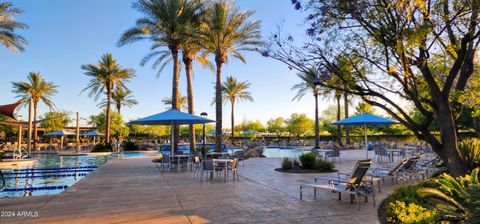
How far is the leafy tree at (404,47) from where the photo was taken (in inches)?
188

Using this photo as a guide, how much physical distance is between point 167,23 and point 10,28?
9816mm

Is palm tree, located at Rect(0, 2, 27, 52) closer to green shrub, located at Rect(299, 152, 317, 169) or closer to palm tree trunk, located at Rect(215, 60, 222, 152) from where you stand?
palm tree trunk, located at Rect(215, 60, 222, 152)

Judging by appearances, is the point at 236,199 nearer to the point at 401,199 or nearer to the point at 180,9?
the point at 401,199

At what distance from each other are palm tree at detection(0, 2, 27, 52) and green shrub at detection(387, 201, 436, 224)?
71.6 ft

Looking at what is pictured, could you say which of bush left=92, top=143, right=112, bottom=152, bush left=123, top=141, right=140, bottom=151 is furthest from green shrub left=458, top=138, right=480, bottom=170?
bush left=123, top=141, right=140, bottom=151

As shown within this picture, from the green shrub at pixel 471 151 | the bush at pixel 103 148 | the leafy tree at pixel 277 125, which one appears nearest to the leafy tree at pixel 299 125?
the leafy tree at pixel 277 125

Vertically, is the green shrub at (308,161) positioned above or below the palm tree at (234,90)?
below

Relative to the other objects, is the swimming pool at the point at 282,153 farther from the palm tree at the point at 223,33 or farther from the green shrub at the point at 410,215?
the green shrub at the point at 410,215

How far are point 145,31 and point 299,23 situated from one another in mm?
15126

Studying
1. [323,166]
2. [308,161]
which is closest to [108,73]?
[308,161]

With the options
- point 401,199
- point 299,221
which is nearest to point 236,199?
point 299,221

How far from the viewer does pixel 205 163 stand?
9516 mm

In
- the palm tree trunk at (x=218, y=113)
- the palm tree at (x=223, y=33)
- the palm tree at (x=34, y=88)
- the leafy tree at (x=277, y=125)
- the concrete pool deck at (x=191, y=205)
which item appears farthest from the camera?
the leafy tree at (x=277, y=125)

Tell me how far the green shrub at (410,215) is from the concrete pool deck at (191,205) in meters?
0.34
